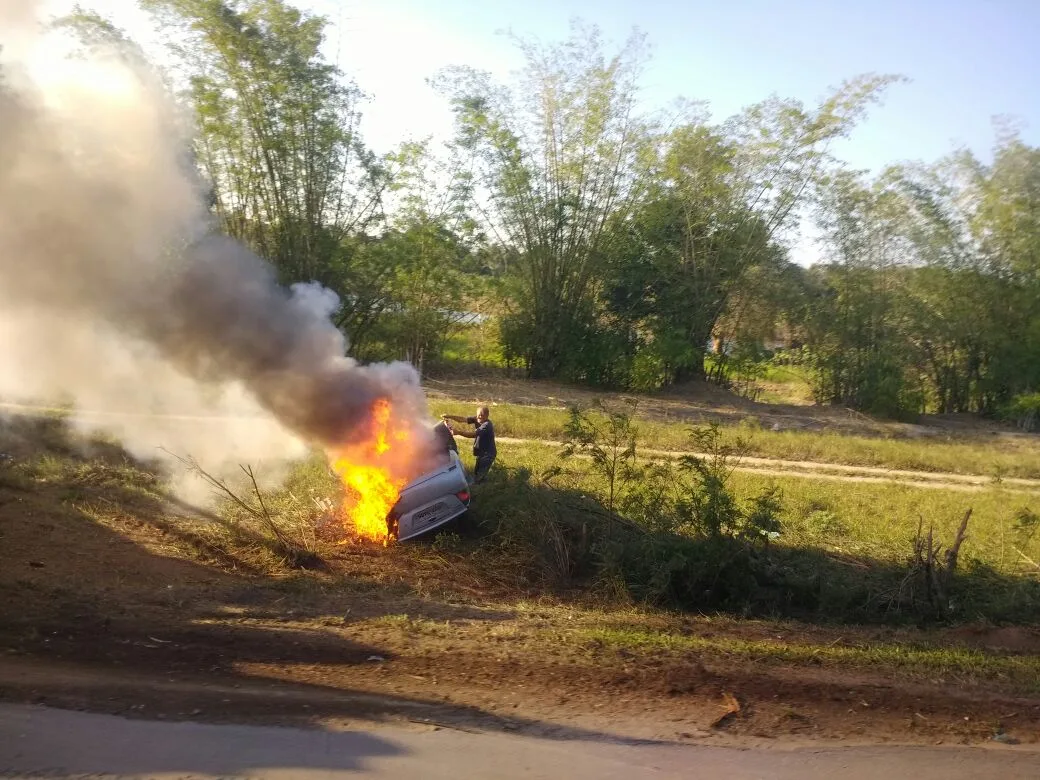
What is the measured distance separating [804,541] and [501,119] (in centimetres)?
1726

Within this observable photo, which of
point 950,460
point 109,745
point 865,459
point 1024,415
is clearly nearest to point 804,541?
point 865,459

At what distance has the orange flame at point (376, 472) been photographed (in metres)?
10.3

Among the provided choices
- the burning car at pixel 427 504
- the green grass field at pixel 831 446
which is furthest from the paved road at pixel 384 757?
the green grass field at pixel 831 446

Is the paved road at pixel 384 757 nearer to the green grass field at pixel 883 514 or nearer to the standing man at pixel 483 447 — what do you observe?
the green grass field at pixel 883 514

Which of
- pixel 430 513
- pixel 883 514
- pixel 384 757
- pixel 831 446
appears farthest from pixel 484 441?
pixel 831 446

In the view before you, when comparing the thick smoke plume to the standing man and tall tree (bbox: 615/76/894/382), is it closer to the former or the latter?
the standing man

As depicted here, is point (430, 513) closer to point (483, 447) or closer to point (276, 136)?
point (483, 447)

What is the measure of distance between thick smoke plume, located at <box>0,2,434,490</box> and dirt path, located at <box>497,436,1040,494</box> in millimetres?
5893

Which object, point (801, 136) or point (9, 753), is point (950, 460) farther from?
point (9, 753)

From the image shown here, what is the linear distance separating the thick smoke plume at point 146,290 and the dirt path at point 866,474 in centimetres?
589

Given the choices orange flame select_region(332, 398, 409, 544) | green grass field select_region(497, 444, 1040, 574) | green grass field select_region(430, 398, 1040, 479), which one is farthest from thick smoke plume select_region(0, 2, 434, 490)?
green grass field select_region(430, 398, 1040, 479)

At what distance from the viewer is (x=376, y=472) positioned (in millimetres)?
10508

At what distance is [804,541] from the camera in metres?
11.3

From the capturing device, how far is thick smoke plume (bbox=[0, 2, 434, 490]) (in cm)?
962
